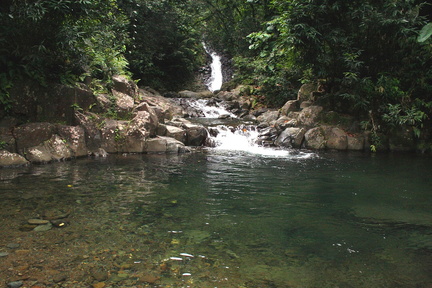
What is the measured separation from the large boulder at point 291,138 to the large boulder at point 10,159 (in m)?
8.78

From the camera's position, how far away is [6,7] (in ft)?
26.4

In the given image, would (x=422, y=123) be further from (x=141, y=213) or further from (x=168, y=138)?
(x=141, y=213)

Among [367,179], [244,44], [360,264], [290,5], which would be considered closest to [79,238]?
[360,264]

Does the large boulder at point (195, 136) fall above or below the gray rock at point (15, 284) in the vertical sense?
above

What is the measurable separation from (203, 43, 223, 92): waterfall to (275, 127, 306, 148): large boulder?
1437 centimetres

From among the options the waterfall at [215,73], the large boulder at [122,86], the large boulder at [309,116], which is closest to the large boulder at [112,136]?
the large boulder at [122,86]

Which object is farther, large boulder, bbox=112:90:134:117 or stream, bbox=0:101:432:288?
large boulder, bbox=112:90:134:117

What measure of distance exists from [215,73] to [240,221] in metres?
25.5

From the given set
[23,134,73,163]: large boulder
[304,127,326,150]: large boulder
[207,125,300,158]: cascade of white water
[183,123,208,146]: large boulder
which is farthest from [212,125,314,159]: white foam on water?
[23,134,73,163]: large boulder

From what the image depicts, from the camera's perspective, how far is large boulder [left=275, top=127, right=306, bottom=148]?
12242mm

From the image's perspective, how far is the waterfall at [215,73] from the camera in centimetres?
2725

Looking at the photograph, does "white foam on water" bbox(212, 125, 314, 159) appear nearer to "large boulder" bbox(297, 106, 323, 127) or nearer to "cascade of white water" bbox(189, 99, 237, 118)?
"large boulder" bbox(297, 106, 323, 127)

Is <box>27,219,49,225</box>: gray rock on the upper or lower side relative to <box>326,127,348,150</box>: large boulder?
lower

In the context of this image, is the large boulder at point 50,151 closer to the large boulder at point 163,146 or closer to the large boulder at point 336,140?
the large boulder at point 163,146
